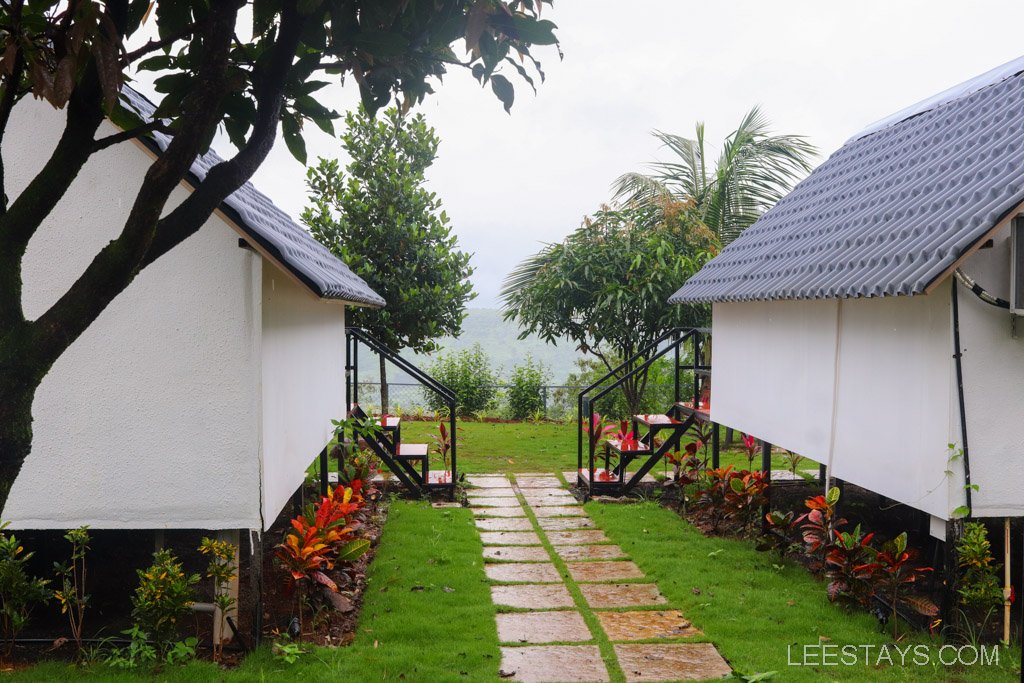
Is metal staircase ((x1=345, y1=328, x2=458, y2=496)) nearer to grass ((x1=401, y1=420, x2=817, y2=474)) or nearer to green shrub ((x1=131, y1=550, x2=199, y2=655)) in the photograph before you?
grass ((x1=401, y1=420, x2=817, y2=474))

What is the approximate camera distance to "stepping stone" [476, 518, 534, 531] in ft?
31.2

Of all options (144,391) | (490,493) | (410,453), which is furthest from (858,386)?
(410,453)

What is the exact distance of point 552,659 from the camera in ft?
18.5

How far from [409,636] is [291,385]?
2.06 meters

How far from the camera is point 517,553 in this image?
332 inches

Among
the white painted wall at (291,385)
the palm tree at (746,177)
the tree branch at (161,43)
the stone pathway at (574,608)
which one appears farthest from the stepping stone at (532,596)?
the palm tree at (746,177)

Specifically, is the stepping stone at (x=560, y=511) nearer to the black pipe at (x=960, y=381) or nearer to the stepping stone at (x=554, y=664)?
the stepping stone at (x=554, y=664)

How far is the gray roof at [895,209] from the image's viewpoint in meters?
5.34

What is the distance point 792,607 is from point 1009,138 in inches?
151

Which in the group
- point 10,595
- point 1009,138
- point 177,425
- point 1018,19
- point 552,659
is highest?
point 1018,19

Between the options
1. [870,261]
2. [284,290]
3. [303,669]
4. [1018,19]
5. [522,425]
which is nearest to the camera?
[303,669]

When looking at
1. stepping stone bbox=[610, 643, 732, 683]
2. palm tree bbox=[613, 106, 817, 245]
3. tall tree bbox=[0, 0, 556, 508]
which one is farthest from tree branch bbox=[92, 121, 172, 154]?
palm tree bbox=[613, 106, 817, 245]

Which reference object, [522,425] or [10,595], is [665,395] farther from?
[10,595]

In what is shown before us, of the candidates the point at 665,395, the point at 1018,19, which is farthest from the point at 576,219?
the point at 1018,19
